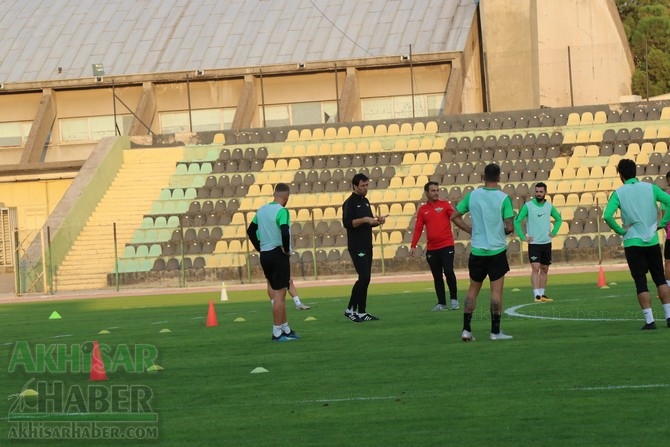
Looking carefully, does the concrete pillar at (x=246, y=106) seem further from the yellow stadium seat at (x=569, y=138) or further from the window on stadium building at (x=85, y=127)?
the yellow stadium seat at (x=569, y=138)

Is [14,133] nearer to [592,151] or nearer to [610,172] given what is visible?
[592,151]

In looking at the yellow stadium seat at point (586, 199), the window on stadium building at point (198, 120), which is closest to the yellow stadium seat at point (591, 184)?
the yellow stadium seat at point (586, 199)

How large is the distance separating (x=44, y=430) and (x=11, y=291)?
1169 inches

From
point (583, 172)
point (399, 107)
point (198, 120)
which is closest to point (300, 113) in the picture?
point (399, 107)

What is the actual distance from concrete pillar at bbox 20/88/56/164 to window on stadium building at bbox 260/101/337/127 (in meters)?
8.37

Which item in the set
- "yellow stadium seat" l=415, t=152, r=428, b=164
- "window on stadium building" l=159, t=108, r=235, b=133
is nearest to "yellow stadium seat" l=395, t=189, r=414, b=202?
"yellow stadium seat" l=415, t=152, r=428, b=164

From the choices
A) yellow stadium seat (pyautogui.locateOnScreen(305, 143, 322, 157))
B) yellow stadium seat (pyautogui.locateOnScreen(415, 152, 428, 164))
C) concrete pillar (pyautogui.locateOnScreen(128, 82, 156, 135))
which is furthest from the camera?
concrete pillar (pyautogui.locateOnScreen(128, 82, 156, 135))

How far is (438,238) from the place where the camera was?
2111 centimetres

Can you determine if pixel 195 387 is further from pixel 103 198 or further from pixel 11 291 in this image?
pixel 103 198

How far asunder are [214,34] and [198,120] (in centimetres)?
440

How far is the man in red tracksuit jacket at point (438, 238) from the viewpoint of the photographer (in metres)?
20.8

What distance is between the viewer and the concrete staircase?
37781 mm

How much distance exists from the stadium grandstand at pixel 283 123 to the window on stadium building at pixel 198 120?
0.09m

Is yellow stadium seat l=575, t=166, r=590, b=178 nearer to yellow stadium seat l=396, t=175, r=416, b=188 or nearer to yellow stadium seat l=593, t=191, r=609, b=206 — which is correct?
yellow stadium seat l=593, t=191, r=609, b=206
